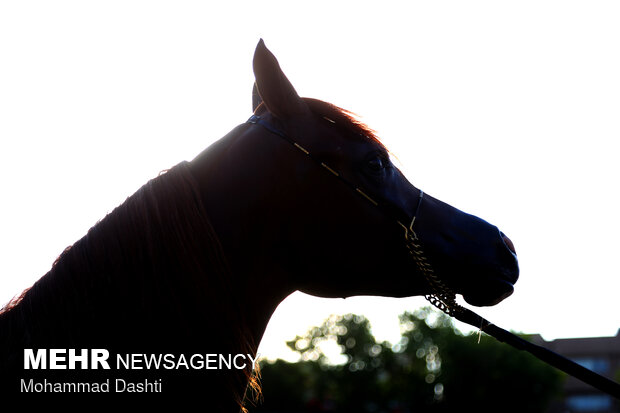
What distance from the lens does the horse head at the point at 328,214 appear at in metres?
2.98

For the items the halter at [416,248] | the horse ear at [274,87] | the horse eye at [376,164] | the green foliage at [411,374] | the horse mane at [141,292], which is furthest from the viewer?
the green foliage at [411,374]

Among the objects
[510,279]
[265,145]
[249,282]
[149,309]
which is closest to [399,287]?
[510,279]

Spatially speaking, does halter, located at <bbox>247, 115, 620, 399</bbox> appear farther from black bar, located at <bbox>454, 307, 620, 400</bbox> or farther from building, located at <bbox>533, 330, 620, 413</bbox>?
building, located at <bbox>533, 330, 620, 413</bbox>

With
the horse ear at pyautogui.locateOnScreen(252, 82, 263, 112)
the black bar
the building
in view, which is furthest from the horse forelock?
the building

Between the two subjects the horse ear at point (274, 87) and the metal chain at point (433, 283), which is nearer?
the horse ear at point (274, 87)

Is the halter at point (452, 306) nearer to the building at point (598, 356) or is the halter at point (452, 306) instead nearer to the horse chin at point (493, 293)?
the horse chin at point (493, 293)

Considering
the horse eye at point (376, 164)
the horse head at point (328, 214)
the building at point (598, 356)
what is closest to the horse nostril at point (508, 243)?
the horse head at point (328, 214)

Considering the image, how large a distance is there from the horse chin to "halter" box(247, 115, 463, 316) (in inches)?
4.1

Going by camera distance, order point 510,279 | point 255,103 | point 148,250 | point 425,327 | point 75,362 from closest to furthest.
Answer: point 75,362, point 148,250, point 510,279, point 255,103, point 425,327

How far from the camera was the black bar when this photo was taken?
10.3 feet

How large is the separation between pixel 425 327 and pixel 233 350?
104942 mm

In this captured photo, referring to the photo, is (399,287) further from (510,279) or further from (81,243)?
(81,243)

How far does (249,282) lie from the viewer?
2.97 metres

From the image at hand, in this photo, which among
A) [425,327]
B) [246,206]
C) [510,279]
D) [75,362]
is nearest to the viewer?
[75,362]
